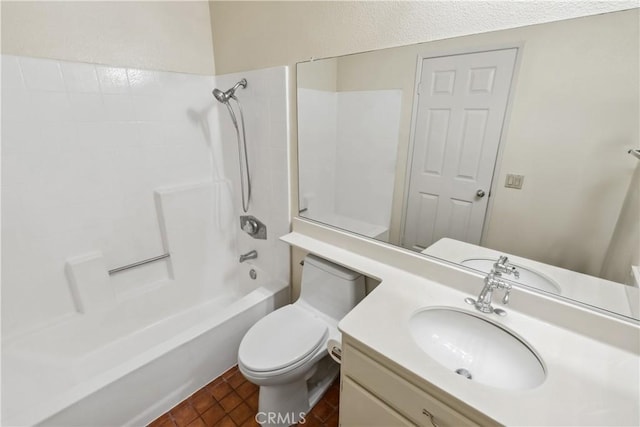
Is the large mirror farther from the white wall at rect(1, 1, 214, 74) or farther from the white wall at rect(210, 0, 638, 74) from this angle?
the white wall at rect(1, 1, 214, 74)

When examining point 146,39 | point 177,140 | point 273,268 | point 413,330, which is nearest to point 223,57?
point 146,39

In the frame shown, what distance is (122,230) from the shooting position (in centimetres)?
166

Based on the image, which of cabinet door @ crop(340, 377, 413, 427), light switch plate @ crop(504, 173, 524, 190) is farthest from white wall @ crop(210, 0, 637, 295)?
cabinet door @ crop(340, 377, 413, 427)

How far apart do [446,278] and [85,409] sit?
151 cm

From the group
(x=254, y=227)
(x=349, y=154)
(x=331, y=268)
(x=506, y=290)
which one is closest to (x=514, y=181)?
(x=506, y=290)

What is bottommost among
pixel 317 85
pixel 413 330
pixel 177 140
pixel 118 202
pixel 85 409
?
pixel 85 409

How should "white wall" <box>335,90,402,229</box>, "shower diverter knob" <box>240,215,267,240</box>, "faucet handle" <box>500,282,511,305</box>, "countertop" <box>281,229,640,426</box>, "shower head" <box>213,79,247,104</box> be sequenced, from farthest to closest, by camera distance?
"shower diverter knob" <box>240,215,267,240</box>, "shower head" <box>213,79,247,104</box>, "white wall" <box>335,90,402,229</box>, "faucet handle" <box>500,282,511,305</box>, "countertop" <box>281,229,640,426</box>

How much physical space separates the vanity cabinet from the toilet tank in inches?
16.3

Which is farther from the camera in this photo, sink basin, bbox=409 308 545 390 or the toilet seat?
the toilet seat

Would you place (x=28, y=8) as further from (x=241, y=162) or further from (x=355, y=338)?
(x=355, y=338)

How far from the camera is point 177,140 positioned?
69.7 inches

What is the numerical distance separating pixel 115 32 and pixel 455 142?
173 centimetres

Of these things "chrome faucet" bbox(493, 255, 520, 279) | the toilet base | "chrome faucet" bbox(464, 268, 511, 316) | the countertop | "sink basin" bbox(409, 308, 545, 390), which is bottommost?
the toilet base

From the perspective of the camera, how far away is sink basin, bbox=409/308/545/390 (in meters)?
0.82
